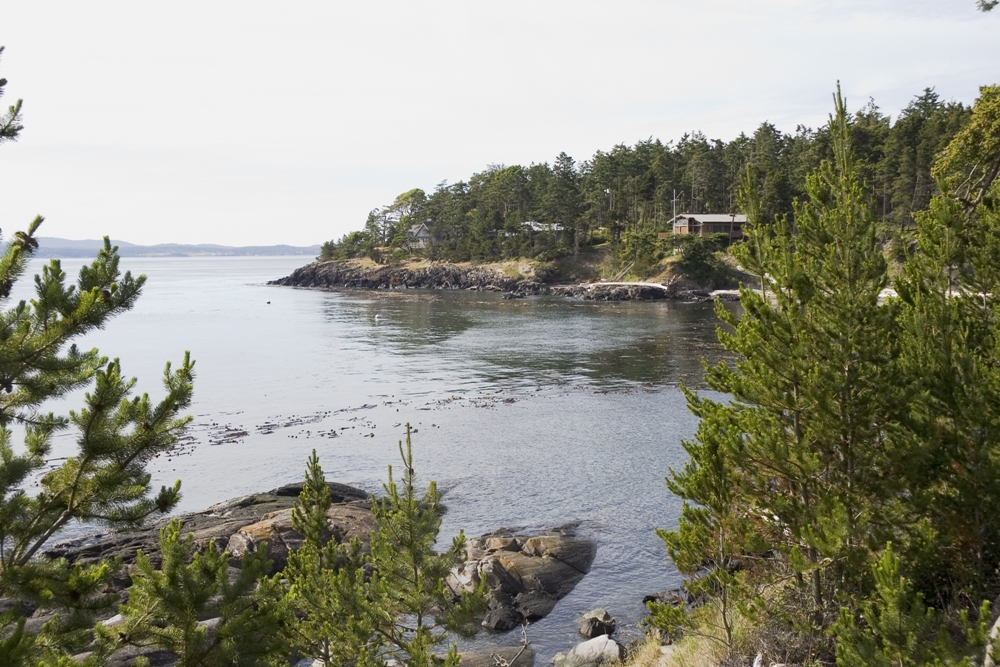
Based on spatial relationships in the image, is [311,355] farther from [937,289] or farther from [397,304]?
[937,289]

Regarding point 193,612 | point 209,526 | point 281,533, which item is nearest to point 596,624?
point 281,533

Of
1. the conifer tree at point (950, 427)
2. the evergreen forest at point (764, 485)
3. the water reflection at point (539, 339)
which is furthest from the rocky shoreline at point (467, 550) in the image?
the water reflection at point (539, 339)

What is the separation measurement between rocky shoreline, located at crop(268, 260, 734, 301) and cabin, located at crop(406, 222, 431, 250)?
9.27 m

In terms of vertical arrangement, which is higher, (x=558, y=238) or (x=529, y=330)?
(x=558, y=238)

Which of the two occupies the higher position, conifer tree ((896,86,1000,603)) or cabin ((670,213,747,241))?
cabin ((670,213,747,241))

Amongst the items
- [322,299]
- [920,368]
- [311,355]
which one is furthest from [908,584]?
[322,299]

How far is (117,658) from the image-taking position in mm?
12523

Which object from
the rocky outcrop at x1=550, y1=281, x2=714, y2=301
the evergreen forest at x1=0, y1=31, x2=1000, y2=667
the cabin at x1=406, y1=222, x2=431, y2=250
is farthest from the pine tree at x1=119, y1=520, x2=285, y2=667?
the cabin at x1=406, y1=222, x2=431, y2=250

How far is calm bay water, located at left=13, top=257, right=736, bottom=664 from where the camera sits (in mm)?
23719

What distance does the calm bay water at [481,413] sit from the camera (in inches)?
934

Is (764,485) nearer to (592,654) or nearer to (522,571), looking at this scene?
(592,654)

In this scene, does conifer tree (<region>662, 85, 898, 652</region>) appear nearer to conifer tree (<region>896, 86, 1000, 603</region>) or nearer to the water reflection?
conifer tree (<region>896, 86, 1000, 603</region>)

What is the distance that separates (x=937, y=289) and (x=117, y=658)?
1443cm

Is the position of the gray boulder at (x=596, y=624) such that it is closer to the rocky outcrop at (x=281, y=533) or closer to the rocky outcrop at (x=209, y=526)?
the rocky outcrop at (x=281, y=533)
